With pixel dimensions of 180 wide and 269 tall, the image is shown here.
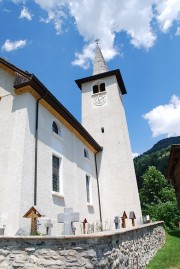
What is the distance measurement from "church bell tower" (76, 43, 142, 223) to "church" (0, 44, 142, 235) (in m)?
0.07

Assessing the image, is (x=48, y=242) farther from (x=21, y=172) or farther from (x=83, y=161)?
(x=83, y=161)

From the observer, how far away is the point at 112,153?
21328mm

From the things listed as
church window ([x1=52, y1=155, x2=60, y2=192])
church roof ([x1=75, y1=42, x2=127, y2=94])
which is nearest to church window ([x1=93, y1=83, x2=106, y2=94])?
church roof ([x1=75, y1=42, x2=127, y2=94])

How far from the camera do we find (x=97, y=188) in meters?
19.4

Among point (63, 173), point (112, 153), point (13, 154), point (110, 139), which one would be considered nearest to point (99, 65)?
point (110, 139)

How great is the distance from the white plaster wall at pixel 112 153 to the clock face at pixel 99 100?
0.33m

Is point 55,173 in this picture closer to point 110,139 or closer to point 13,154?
point 13,154

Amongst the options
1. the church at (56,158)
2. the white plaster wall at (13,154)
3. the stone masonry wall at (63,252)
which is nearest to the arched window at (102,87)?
the church at (56,158)

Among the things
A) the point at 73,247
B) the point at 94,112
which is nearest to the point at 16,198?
the point at 73,247

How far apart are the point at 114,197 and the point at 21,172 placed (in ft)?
37.1

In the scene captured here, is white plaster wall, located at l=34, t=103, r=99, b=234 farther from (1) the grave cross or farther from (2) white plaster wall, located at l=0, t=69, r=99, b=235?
(1) the grave cross

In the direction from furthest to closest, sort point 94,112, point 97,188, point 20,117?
point 94,112
point 97,188
point 20,117

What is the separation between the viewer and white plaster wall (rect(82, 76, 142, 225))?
19375 mm

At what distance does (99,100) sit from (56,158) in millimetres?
11938
